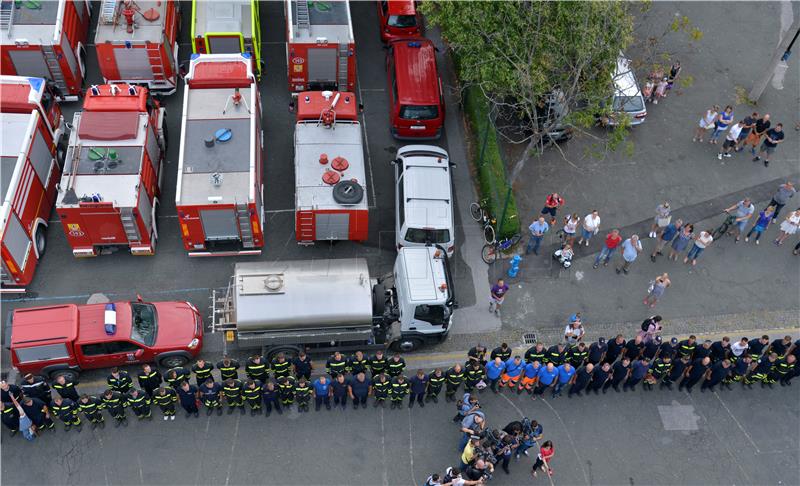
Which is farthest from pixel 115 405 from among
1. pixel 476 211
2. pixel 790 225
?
pixel 790 225

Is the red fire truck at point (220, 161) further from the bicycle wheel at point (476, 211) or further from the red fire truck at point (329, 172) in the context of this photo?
the bicycle wheel at point (476, 211)

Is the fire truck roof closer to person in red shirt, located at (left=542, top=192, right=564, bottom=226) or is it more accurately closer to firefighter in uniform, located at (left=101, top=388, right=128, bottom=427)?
person in red shirt, located at (left=542, top=192, right=564, bottom=226)

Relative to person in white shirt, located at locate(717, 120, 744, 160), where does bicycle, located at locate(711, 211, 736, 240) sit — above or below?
below

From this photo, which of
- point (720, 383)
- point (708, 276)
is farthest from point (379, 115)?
point (720, 383)

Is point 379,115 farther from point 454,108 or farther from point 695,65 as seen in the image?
point 695,65

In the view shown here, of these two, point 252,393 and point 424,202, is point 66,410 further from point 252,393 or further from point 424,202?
point 424,202

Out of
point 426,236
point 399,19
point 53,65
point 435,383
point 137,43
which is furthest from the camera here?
point 399,19

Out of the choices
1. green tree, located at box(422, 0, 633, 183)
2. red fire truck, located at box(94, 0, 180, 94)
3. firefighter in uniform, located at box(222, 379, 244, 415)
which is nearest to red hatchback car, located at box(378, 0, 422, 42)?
green tree, located at box(422, 0, 633, 183)
